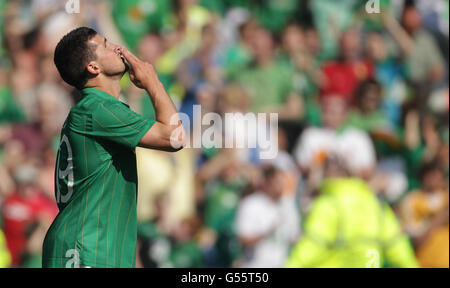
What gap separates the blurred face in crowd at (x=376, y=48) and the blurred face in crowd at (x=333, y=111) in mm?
585

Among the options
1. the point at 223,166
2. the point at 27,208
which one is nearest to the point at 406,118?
the point at 223,166

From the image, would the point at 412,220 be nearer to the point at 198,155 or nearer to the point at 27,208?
the point at 198,155

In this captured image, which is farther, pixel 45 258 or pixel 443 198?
pixel 443 198

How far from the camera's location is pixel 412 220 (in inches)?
281

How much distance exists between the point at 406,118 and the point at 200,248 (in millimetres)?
2354

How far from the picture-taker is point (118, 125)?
325 cm

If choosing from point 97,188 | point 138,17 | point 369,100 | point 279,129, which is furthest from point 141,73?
point 369,100

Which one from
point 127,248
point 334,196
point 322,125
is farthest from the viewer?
point 322,125

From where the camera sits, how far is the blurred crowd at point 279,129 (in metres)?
6.88

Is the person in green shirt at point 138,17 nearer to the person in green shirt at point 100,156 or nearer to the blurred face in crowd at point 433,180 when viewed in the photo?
the blurred face in crowd at point 433,180

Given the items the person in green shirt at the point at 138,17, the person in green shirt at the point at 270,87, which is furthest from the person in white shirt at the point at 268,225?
the person in green shirt at the point at 138,17

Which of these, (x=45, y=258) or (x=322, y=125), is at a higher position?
(x=322, y=125)

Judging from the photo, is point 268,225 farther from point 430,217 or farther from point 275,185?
point 430,217

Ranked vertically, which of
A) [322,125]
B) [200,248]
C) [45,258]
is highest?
[322,125]
